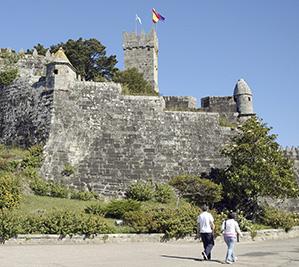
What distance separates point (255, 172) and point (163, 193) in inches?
208

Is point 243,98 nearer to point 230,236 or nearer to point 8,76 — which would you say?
point 8,76

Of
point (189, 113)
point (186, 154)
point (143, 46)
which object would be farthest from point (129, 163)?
point (143, 46)

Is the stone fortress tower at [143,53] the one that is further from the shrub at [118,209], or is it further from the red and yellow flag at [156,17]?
the shrub at [118,209]

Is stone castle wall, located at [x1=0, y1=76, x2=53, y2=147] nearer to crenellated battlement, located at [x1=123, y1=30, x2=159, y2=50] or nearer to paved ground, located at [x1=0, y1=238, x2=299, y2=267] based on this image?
paved ground, located at [x1=0, y1=238, x2=299, y2=267]

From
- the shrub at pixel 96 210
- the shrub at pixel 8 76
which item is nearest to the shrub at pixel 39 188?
the shrub at pixel 96 210

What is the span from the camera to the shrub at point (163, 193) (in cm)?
2503

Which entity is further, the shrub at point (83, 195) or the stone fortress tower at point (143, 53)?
the stone fortress tower at point (143, 53)

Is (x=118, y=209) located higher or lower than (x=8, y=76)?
lower

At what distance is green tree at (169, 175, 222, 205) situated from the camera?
24297 millimetres

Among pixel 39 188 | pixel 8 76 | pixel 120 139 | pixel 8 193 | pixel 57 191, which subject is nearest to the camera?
pixel 8 193

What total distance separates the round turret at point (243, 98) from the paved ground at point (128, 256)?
18.1 meters

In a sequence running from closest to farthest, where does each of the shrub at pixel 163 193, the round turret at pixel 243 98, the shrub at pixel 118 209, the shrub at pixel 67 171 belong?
1. the shrub at pixel 118 209
2. the shrub at pixel 163 193
3. the shrub at pixel 67 171
4. the round turret at pixel 243 98

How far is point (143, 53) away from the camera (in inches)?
2088

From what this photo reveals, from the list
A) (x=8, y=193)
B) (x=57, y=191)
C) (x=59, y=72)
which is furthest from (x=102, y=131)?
(x=8, y=193)
